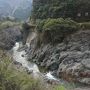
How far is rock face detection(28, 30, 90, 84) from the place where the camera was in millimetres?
27031

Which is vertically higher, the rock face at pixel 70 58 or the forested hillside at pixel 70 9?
the forested hillside at pixel 70 9

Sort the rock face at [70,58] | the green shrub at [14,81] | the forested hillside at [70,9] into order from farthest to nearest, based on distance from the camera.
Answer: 1. the forested hillside at [70,9]
2. the rock face at [70,58]
3. the green shrub at [14,81]

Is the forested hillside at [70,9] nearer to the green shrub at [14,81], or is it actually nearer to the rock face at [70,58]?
the rock face at [70,58]

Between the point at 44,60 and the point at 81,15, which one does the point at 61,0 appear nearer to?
the point at 81,15

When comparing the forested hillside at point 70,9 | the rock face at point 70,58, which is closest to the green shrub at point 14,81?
the rock face at point 70,58

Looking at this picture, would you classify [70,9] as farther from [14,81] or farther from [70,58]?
[14,81]

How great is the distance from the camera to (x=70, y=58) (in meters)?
30.9

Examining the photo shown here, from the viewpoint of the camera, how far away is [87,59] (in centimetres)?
2934

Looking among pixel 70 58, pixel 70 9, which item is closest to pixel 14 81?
pixel 70 58

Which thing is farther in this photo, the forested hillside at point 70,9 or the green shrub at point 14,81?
the forested hillside at point 70,9

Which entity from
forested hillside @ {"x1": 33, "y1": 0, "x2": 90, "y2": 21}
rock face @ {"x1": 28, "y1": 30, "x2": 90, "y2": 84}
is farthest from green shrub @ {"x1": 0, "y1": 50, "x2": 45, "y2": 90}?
forested hillside @ {"x1": 33, "y1": 0, "x2": 90, "y2": 21}

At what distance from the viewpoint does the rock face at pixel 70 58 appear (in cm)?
2703

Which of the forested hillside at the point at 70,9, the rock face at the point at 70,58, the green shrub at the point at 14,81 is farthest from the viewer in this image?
the forested hillside at the point at 70,9

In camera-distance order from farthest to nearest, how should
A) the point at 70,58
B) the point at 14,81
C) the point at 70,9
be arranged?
the point at 70,9 < the point at 70,58 < the point at 14,81
